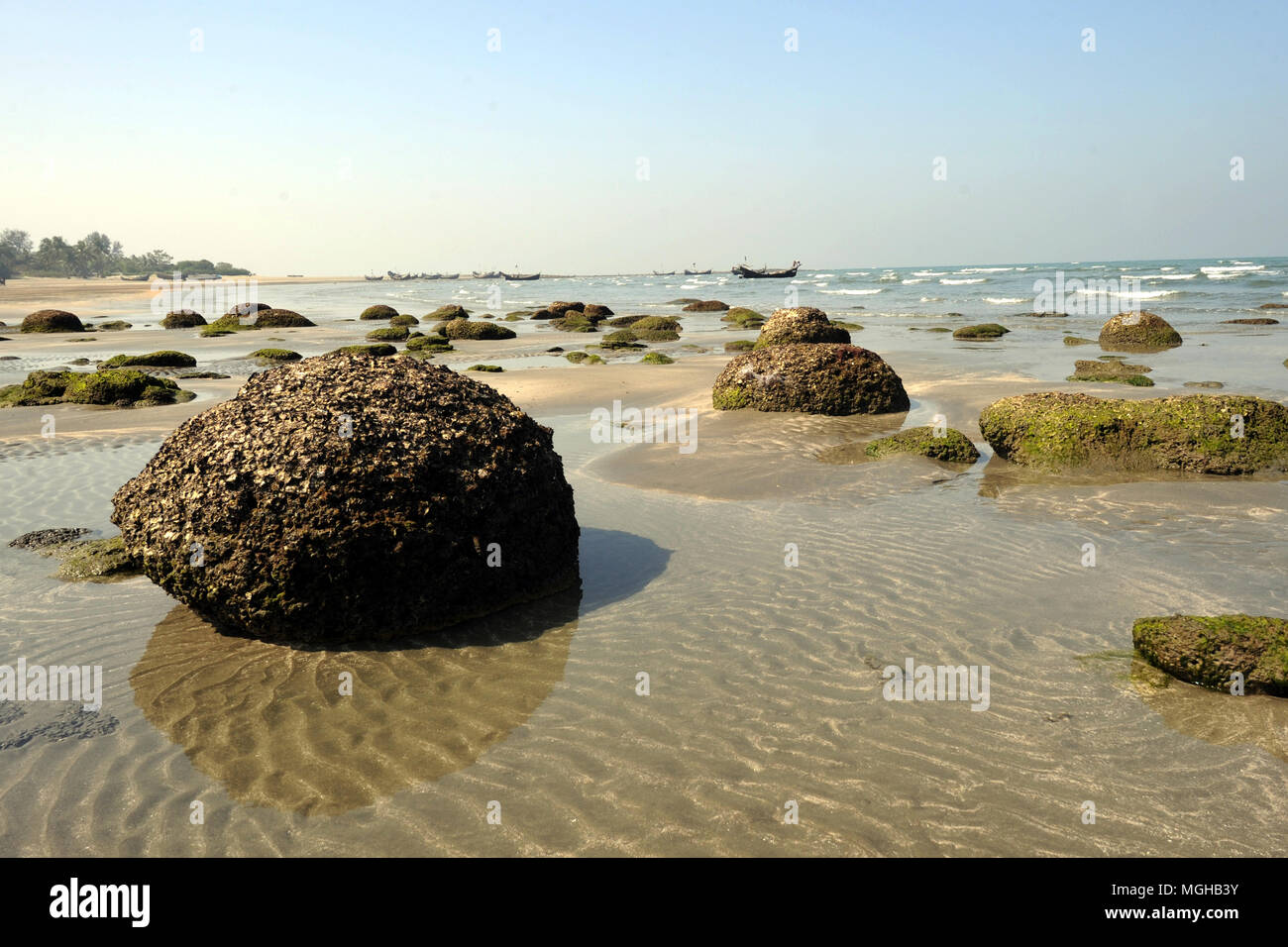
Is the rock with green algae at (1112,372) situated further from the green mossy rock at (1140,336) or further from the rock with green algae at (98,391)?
the rock with green algae at (98,391)

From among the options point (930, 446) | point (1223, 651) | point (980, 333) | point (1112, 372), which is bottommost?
point (1223, 651)

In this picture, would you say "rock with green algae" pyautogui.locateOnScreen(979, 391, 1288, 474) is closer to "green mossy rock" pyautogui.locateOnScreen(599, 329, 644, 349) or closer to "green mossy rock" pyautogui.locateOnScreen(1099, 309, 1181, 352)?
"green mossy rock" pyautogui.locateOnScreen(1099, 309, 1181, 352)

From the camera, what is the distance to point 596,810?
4.80m

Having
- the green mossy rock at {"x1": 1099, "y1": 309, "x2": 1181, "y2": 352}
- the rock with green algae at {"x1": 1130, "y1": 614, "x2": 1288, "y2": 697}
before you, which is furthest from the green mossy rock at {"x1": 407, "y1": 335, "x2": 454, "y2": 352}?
the rock with green algae at {"x1": 1130, "y1": 614, "x2": 1288, "y2": 697}

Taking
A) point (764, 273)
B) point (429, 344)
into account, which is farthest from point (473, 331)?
point (764, 273)

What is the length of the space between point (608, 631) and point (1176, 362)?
25082 millimetres

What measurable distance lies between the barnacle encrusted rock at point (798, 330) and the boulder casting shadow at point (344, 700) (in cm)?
2087

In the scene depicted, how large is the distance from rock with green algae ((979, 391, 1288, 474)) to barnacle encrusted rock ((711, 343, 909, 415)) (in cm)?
455

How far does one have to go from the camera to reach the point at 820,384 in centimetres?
1764

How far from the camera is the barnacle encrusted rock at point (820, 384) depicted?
17625mm

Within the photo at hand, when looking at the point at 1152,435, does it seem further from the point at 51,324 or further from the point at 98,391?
the point at 51,324

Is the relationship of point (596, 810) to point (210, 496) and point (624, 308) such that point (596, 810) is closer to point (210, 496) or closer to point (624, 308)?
point (210, 496)

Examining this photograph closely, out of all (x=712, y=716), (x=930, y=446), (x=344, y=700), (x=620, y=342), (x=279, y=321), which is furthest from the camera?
(x=279, y=321)

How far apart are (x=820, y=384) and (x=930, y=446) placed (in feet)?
15.1
